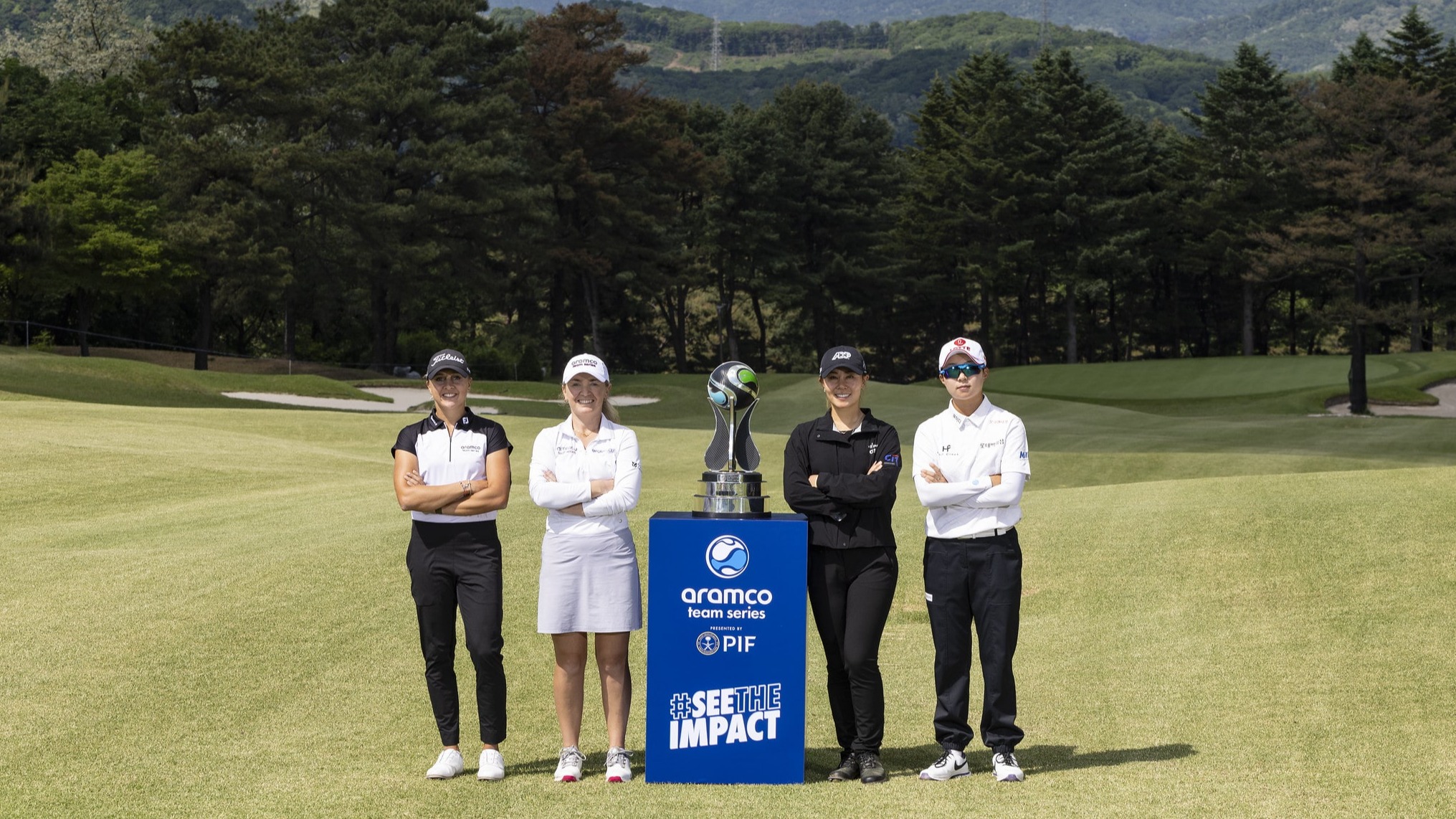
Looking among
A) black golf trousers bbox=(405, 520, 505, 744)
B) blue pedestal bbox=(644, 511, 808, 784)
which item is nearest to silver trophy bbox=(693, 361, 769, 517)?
blue pedestal bbox=(644, 511, 808, 784)

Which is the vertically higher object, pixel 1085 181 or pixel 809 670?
pixel 1085 181

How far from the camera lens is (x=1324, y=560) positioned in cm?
1205

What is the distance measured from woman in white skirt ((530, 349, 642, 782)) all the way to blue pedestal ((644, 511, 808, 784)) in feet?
0.57

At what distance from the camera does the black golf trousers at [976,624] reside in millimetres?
7148

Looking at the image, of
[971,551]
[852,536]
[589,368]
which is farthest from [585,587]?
[971,551]

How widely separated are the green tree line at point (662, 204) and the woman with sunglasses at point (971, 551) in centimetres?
4031

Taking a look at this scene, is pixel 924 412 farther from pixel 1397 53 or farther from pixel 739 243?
pixel 1397 53

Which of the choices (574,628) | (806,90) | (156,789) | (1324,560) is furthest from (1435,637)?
(806,90)

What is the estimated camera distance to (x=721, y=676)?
709 centimetres

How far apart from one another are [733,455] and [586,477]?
736mm

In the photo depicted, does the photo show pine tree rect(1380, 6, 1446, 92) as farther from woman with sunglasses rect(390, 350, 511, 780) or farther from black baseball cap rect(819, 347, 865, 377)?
woman with sunglasses rect(390, 350, 511, 780)

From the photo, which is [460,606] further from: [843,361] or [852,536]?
[843,361]

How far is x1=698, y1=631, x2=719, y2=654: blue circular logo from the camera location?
707 cm

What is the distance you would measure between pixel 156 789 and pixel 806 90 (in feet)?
246
